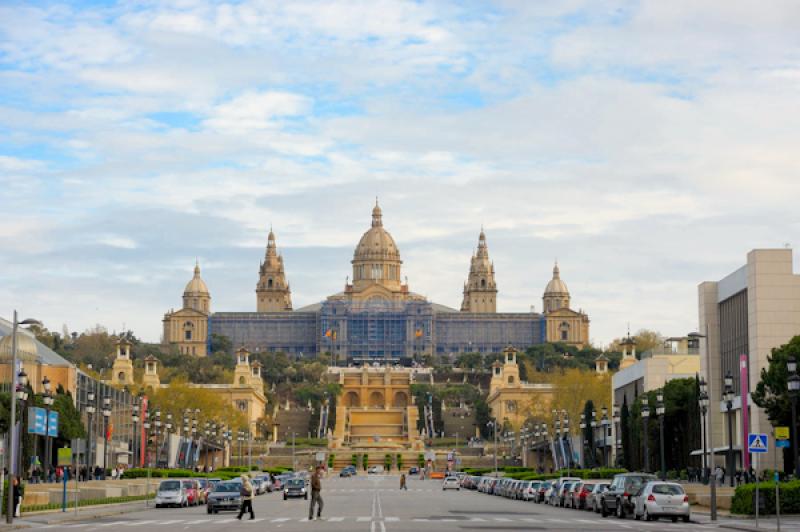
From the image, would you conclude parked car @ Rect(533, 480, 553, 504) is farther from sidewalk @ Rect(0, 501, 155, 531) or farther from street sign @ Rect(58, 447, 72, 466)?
street sign @ Rect(58, 447, 72, 466)

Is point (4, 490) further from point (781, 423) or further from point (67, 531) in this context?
point (781, 423)

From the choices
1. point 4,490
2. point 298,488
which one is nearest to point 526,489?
point 298,488

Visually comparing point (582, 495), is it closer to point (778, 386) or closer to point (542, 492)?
point (542, 492)

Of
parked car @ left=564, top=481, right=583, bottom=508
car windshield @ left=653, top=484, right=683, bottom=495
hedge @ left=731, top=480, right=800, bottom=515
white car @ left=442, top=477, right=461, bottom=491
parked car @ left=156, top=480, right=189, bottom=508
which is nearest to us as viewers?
car windshield @ left=653, top=484, right=683, bottom=495

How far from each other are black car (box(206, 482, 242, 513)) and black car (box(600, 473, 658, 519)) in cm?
1445

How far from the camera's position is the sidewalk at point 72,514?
156 ft

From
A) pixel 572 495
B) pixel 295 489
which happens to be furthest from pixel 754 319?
pixel 295 489

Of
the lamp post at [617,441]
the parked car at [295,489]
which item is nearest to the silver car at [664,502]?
the parked car at [295,489]

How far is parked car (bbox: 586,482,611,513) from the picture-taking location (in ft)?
184

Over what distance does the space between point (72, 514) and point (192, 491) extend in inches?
476

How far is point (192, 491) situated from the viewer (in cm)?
6612

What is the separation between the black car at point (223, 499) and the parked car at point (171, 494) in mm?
5362

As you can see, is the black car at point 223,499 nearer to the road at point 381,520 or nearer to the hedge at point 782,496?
the road at point 381,520

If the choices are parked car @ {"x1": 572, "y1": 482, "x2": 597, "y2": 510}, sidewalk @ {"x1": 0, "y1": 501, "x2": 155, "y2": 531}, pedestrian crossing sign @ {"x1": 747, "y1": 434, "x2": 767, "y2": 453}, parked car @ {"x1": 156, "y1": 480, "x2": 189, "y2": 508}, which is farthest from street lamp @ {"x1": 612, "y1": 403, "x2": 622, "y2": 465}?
pedestrian crossing sign @ {"x1": 747, "y1": 434, "x2": 767, "y2": 453}
